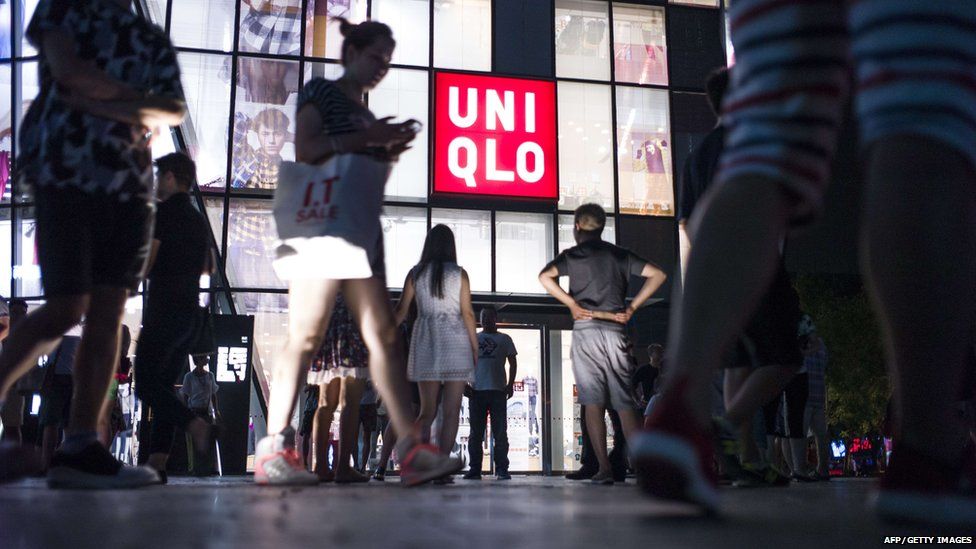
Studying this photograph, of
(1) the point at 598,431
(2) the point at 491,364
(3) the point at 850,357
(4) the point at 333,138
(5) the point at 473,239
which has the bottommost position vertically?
(1) the point at 598,431

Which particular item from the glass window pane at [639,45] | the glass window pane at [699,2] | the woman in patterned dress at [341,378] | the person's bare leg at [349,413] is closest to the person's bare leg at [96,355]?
the woman in patterned dress at [341,378]

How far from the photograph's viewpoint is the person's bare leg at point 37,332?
2.54 meters

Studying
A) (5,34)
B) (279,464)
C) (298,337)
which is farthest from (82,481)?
(5,34)

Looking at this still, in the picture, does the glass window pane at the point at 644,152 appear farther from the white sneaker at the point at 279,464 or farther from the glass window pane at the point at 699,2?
the white sneaker at the point at 279,464

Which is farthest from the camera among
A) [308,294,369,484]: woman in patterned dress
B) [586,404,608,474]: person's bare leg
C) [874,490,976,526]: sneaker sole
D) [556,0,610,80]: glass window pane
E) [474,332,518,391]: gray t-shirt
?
[556,0,610,80]: glass window pane

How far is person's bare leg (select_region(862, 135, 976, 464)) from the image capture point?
1.29m

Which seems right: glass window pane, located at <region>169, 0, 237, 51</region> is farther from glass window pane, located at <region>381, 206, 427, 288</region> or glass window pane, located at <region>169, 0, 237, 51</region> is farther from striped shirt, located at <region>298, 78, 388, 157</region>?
striped shirt, located at <region>298, 78, 388, 157</region>

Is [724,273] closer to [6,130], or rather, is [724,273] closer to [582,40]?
[582,40]

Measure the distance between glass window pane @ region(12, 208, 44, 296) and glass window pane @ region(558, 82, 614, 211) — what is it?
28.2 feet

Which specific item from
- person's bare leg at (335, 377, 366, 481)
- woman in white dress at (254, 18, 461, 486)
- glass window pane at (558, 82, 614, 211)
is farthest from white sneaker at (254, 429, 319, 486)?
glass window pane at (558, 82, 614, 211)

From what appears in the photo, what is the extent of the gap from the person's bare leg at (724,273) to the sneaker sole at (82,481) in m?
1.84

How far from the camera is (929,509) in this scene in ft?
3.71

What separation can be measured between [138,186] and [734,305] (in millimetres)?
2096

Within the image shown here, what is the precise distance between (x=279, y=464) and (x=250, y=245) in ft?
36.8
